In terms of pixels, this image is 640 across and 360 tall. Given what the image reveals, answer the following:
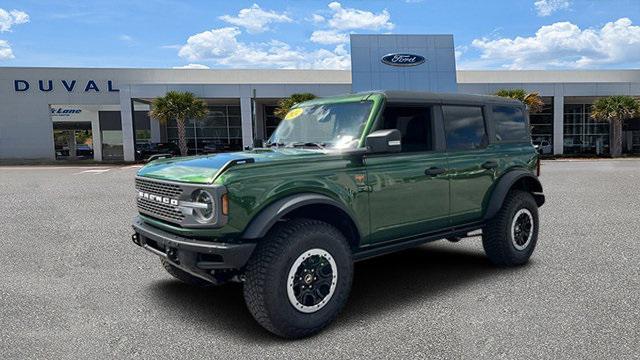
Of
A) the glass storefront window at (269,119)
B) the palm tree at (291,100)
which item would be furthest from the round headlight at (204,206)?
the glass storefront window at (269,119)

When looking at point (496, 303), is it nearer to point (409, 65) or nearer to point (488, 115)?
point (488, 115)

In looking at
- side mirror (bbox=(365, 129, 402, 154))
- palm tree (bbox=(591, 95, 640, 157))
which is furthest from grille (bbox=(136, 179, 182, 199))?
palm tree (bbox=(591, 95, 640, 157))

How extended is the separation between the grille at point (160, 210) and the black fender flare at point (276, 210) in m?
0.64

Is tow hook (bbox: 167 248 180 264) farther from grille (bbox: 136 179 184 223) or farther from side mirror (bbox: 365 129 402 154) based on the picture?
side mirror (bbox: 365 129 402 154)

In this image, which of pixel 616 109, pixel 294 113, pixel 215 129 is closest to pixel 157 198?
pixel 294 113

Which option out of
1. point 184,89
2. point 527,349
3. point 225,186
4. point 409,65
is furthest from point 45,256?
point 409,65

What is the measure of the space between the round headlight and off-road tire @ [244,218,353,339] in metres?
0.46

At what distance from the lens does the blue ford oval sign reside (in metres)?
35.4

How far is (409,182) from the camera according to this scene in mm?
4465

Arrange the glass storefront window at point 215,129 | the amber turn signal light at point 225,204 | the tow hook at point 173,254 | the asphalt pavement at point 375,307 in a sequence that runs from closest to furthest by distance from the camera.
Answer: the amber turn signal light at point 225,204, the asphalt pavement at point 375,307, the tow hook at point 173,254, the glass storefront window at point 215,129

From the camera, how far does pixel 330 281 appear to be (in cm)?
389

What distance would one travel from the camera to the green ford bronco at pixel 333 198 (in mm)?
3543

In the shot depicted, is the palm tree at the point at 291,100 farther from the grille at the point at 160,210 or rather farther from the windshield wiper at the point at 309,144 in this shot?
the grille at the point at 160,210

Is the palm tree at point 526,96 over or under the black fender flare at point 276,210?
over
